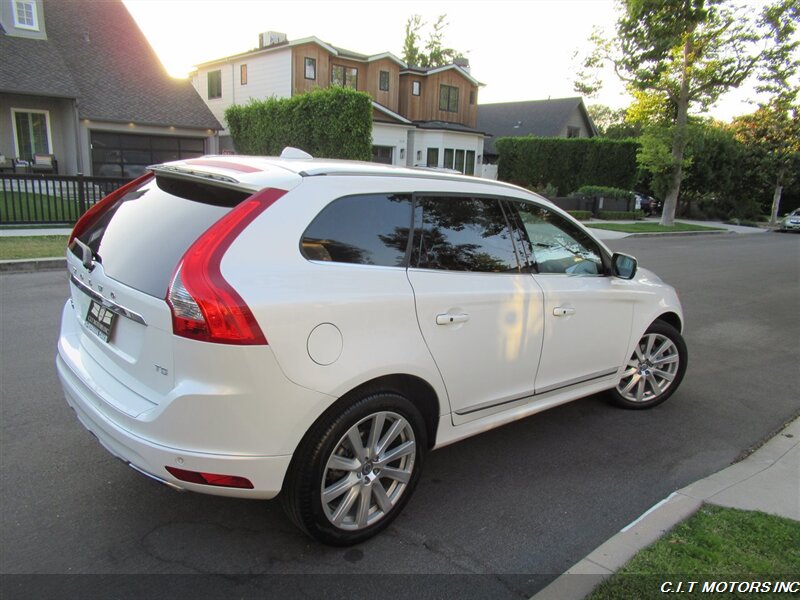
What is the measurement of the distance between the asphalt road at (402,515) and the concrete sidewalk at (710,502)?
0.47 feet

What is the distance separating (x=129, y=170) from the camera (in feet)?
84.0

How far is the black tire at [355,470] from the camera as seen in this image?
261 cm

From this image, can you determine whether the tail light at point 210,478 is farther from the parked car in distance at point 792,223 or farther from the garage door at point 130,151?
the parked car in distance at point 792,223

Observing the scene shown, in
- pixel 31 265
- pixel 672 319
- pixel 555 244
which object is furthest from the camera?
pixel 31 265

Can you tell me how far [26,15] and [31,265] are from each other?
1838 centimetres

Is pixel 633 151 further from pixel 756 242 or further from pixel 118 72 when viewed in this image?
Answer: pixel 118 72

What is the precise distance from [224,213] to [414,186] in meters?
1.03

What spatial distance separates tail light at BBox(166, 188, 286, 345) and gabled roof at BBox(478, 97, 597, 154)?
42632 mm

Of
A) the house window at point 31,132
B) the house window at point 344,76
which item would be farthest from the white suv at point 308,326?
the house window at point 344,76

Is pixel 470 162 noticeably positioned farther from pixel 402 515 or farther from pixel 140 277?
pixel 140 277

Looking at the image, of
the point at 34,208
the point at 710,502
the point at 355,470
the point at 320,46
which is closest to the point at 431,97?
the point at 320,46

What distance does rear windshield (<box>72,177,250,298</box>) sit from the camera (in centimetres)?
263

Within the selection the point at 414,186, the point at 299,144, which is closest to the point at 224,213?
the point at 414,186

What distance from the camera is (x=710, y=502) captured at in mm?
3283
